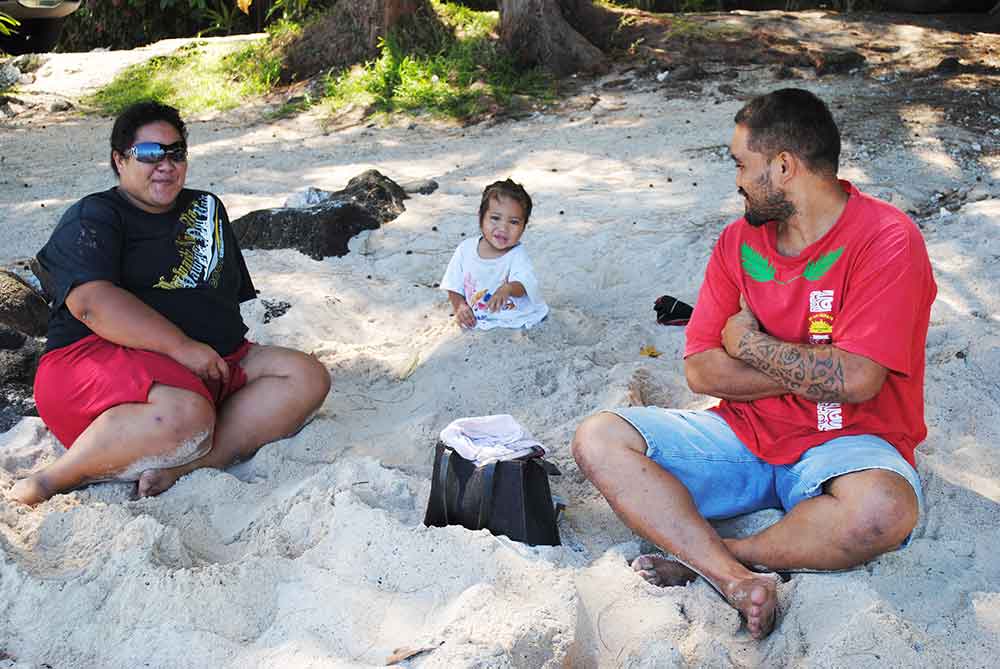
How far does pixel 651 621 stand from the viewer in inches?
97.1

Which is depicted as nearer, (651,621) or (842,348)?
(651,621)

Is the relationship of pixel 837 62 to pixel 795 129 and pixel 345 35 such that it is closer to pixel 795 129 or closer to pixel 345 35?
pixel 345 35

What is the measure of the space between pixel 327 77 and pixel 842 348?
8589 millimetres

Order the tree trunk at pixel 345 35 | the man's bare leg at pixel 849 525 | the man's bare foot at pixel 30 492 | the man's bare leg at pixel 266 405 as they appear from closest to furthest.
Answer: the man's bare leg at pixel 849 525 → the man's bare foot at pixel 30 492 → the man's bare leg at pixel 266 405 → the tree trunk at pixel 345 35

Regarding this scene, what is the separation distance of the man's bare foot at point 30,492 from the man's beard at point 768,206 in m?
2.39

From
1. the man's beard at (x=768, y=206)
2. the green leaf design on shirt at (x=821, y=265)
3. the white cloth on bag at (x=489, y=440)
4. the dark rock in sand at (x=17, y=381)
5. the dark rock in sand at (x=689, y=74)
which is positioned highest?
the man's beard at (x=768, y=206)

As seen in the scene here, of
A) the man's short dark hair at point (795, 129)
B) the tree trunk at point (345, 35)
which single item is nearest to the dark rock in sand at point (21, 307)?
the man's short dark hair at point (795, 129)

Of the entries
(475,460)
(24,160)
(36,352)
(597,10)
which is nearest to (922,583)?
(475,460)

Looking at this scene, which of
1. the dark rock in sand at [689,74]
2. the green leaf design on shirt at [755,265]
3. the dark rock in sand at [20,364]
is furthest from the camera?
the dark rock in sand at [689,74]

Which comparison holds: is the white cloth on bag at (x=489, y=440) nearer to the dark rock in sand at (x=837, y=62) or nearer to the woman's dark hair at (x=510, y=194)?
the woman's dark hair at (x=510, y=194)

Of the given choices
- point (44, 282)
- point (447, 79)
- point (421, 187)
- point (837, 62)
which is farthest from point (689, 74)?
point (44, 282)

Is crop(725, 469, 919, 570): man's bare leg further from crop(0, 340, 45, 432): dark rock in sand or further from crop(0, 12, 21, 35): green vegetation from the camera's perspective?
crop(0, 12, 21, 35): green vegetation

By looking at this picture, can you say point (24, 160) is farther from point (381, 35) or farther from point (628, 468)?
point (628, 468)

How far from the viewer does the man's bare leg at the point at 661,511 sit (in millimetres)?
2490
